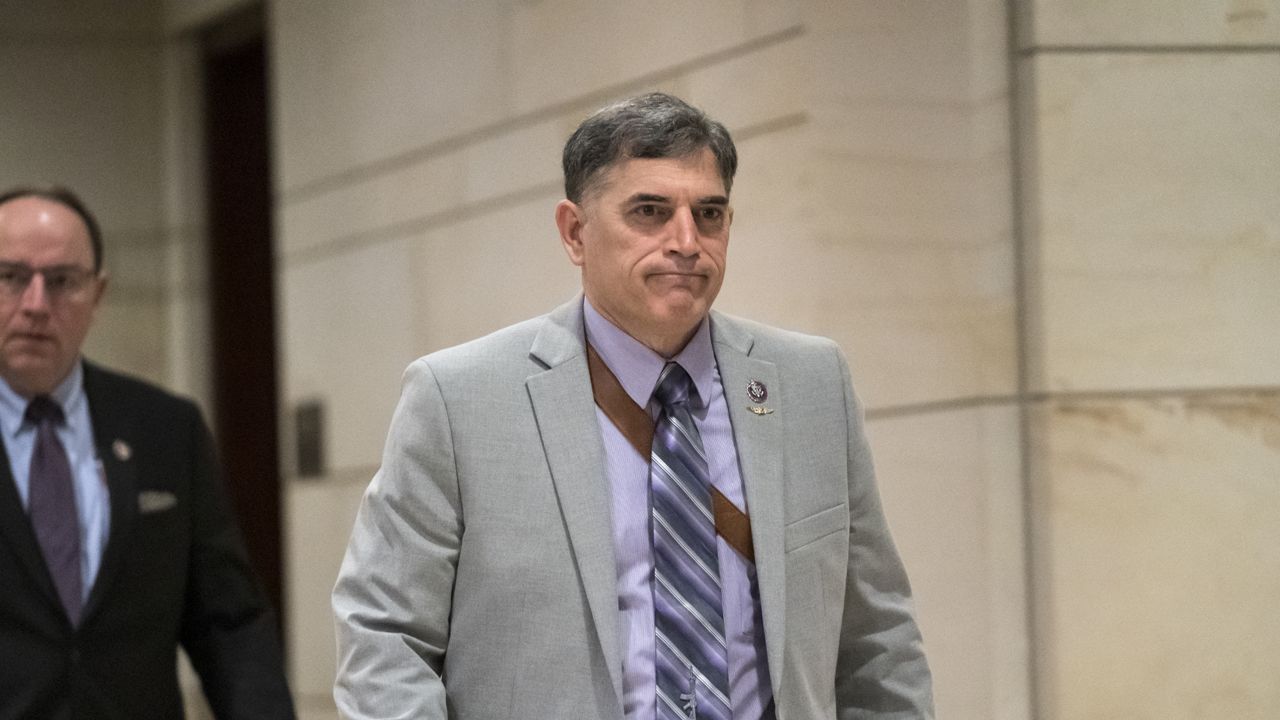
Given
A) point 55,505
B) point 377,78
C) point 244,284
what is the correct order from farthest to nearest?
point 244,284 < point 377,78 < point 55,505

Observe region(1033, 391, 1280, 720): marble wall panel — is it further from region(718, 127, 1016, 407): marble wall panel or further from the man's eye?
the man's eye

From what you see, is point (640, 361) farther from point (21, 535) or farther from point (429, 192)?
point (429, 192)

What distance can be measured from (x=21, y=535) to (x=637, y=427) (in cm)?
189

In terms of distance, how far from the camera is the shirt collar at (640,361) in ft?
10.9

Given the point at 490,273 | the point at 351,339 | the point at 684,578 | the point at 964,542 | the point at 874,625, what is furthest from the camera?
the point at 351,339

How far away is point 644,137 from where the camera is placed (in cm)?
318

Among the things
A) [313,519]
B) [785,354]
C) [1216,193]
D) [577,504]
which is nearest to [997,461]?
[1216,193]

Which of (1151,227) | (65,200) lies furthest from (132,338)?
(1151,227)

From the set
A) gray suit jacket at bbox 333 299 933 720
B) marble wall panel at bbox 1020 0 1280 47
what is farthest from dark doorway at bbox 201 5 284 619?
gray suit jacket at bbox 333 299 933 720

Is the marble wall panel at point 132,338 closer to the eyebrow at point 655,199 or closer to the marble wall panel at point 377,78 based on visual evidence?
the marble wall panel at point 377,78

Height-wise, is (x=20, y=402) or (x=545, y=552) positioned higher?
(x=20, y=402)

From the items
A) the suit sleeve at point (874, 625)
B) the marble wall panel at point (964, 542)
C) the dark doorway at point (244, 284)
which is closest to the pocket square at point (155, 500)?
the marble wall panel at point (964, 542)

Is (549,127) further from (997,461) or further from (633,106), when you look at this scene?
(633,106)

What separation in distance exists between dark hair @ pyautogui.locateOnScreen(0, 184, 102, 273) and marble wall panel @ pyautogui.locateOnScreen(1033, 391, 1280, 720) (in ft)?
8.19
